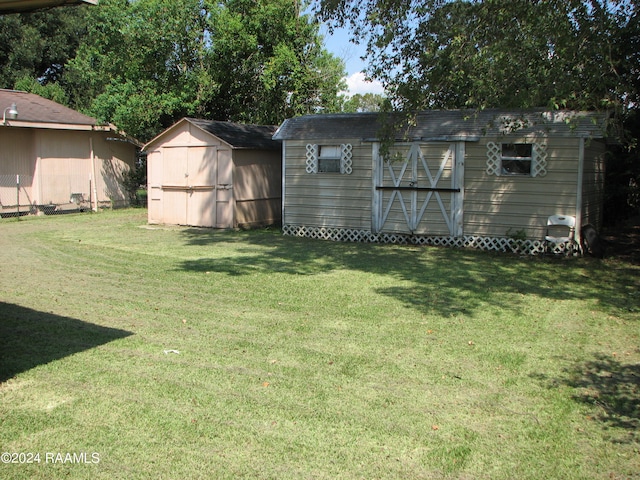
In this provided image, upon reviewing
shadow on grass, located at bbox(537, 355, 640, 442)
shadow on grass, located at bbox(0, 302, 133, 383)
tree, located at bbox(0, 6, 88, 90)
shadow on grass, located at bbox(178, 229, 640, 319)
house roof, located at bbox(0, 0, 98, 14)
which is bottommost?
shadow on grass, located at bbox(537, 355, 640, 442)

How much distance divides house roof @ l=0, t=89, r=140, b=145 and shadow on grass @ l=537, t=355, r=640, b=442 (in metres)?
17.8

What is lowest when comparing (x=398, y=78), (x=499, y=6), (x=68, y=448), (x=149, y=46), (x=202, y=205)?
(x=68, y=448)

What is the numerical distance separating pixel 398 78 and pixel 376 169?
3.18m

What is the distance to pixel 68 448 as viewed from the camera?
4.01m

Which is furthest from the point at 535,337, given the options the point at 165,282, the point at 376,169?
the point at 376,169

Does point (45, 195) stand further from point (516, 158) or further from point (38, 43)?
point (38, 43)

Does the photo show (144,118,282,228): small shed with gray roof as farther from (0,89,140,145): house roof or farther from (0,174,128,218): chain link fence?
(0,174,128,218): chain link fence

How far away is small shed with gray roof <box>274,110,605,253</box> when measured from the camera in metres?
12.9

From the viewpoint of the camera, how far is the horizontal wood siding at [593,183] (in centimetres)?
1341

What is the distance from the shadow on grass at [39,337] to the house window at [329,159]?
29.9 ft

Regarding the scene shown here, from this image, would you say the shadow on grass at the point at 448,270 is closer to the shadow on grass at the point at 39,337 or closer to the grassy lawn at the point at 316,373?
the grassy lawn at the point at 316,373

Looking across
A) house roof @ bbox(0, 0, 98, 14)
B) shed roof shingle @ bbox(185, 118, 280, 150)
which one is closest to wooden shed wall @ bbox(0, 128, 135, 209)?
shed roof shingle @ bbox(185, 118, 280, 150)

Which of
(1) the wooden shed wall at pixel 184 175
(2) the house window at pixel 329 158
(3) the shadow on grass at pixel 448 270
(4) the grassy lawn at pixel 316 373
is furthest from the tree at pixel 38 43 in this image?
(4) the grassy lawn at pixel 316 373

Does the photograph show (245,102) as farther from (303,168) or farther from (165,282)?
(165,282)
